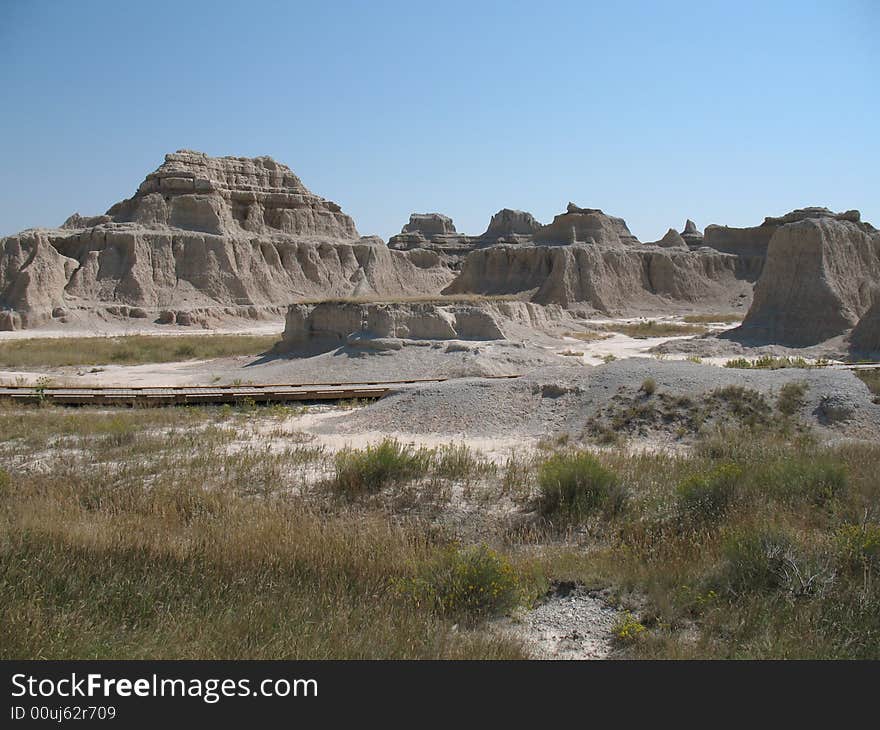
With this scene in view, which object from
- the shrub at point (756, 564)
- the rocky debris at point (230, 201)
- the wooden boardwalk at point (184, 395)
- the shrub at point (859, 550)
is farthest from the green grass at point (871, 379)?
the rocky debris at point (230, 201)

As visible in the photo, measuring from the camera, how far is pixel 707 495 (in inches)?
299

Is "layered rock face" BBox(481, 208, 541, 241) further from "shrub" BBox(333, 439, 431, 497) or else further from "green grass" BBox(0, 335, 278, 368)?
"shrub" BBox(333, 439, 431, 497)

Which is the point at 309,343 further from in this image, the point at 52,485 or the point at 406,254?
the point at 406,254

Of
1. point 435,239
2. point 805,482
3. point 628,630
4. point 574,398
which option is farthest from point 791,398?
point 435,239

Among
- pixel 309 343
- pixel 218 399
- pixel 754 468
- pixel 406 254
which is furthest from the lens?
pixel 406 254

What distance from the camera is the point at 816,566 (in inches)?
220

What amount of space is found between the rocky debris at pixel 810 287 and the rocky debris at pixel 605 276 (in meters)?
22.1

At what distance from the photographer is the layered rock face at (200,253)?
46.9m

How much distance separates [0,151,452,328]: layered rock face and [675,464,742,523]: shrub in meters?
42.9

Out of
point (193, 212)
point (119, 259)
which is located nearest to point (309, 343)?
point (119, 259)

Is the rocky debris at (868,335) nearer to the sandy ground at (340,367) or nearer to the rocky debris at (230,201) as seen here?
the sandy ground at (340,367)

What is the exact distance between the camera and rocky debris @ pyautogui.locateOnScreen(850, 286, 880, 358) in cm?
2433
